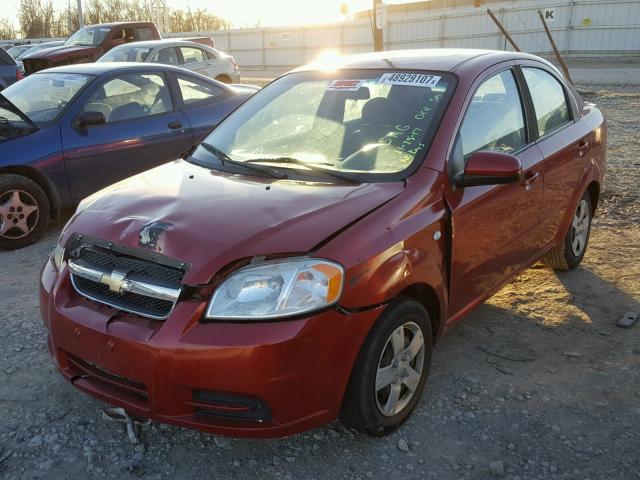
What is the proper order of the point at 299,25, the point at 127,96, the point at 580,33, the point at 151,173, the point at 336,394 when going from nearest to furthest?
the point at 336,394, the point at 151,173, the point at 127,96, the point at 580,33, the point at 299,25

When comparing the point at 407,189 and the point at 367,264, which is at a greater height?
the point at 407,189

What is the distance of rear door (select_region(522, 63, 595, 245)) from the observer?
13.0ft

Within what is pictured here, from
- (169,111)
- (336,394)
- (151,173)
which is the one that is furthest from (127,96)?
(336,394)

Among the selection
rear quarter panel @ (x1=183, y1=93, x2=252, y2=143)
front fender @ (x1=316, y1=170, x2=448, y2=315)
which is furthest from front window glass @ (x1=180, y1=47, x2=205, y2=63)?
front fender @ (x1=316, y1=170, x2=448, y2=315)

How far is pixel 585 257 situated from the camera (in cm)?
510

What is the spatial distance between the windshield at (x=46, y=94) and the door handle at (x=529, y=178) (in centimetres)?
435

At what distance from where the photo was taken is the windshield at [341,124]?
10.4 feet

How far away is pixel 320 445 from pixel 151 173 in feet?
5.66

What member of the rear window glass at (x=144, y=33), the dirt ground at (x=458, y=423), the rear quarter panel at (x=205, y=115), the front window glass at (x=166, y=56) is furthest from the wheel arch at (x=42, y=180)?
the rear window glass at (x=144, y=33)

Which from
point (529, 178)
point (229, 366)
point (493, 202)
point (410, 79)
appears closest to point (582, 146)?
point (529, 178)

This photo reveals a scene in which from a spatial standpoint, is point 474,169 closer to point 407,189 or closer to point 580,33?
point 407,189

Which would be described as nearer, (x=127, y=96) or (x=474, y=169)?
(x=474, y=169)

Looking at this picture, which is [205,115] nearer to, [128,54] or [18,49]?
[128,54]

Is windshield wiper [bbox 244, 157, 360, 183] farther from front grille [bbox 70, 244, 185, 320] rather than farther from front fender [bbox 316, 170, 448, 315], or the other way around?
front grille [bbox 70, 244, 185, 320]
